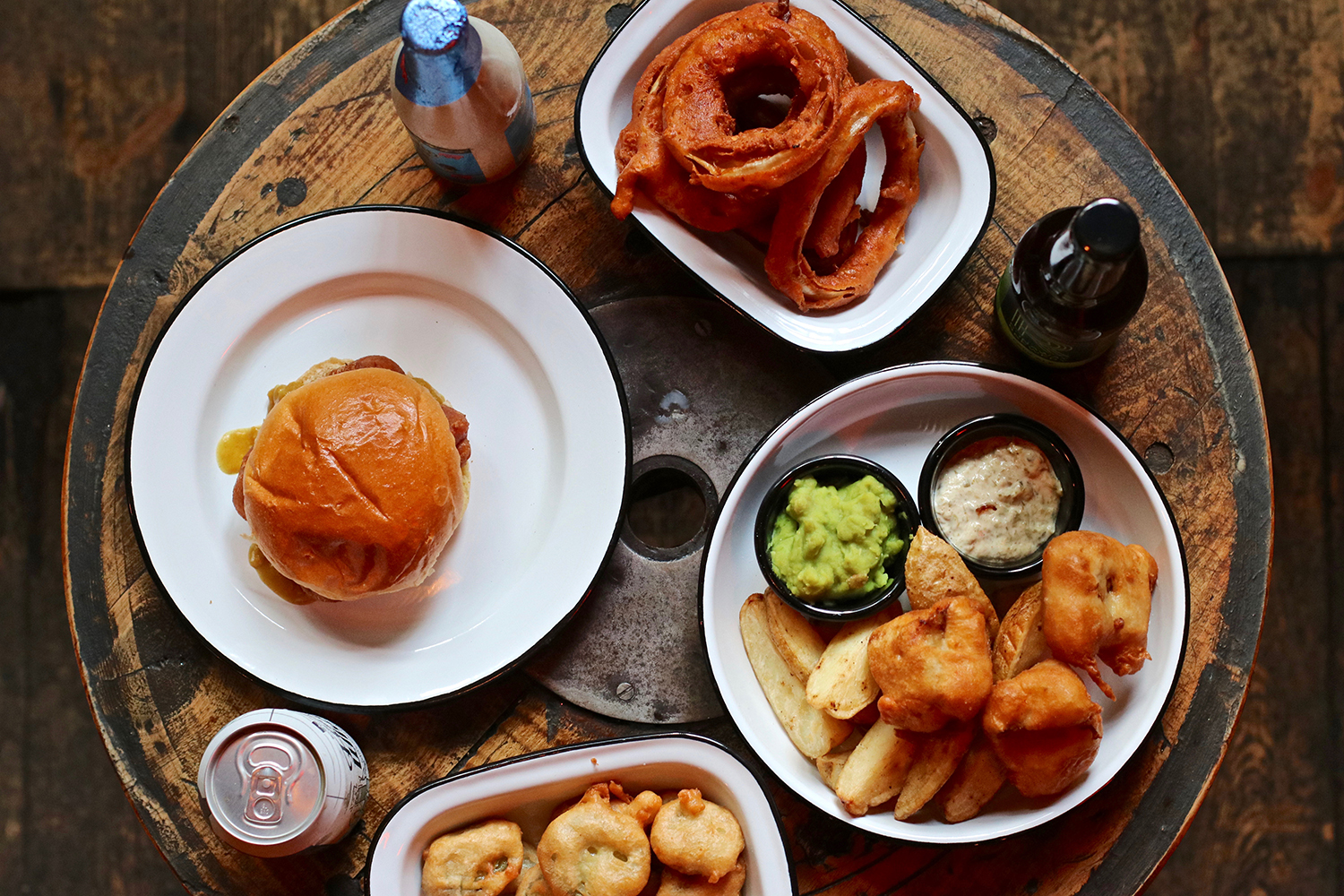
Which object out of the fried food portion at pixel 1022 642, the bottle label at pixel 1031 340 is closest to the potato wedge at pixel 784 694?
the fried food portion at pixel 1022 642

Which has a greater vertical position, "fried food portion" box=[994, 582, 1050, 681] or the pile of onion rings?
the pile of onion rings

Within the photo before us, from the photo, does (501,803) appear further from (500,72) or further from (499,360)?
(500,72)

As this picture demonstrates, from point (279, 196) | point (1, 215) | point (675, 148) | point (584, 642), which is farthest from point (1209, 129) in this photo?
point (1, 215)

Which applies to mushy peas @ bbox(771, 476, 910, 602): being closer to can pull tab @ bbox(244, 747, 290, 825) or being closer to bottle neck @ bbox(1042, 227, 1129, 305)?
bottle neck @ bbox(1042, 227, 1129, 305)

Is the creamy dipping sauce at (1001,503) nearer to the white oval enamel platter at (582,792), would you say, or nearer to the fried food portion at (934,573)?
the fried food portion at (934,573)

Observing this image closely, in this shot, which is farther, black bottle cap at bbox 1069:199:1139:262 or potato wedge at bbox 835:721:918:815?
potato wedge at bbox 835:721:918:815

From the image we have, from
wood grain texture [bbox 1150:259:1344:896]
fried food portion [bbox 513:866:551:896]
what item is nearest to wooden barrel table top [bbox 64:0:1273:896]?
fried food portion [bbox 513:866:551:896]
